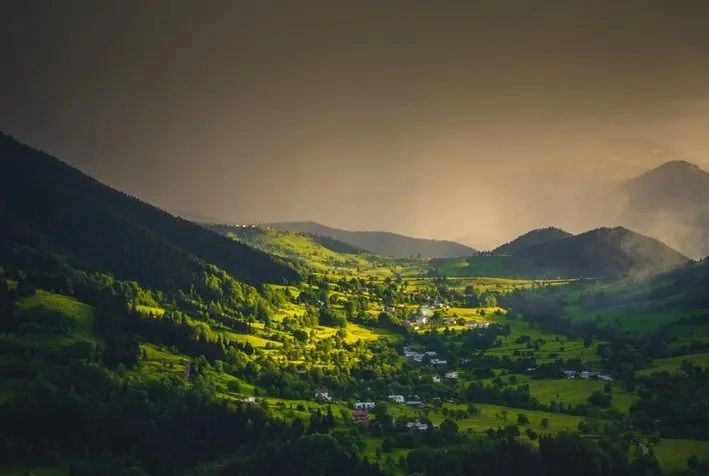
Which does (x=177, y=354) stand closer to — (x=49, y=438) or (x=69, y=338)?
(x=69, y=338)

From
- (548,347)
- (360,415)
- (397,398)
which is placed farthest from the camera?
(548,347)

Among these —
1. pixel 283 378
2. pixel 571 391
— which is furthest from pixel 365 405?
pixel 571 391

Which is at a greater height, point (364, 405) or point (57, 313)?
point (57, 313)

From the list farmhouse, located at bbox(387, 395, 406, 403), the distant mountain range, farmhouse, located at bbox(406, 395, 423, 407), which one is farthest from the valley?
the distant mountain range

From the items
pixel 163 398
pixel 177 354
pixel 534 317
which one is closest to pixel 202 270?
pixel 177 354

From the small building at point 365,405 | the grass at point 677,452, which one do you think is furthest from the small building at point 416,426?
the grass at point 677,452

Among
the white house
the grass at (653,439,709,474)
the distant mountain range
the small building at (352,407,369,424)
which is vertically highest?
the distant mountain range

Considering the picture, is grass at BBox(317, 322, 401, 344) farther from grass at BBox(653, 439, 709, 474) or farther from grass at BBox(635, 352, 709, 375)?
grass at BBox(653, 439, 709, 474)

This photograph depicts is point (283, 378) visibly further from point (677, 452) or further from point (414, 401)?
point (677, 452)
